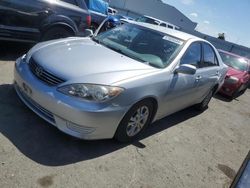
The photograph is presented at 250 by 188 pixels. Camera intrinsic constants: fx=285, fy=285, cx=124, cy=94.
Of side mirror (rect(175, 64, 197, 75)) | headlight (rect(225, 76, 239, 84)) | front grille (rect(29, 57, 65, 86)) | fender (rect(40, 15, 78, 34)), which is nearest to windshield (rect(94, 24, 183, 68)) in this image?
side mirror (rect(175, 64, 197, 75))

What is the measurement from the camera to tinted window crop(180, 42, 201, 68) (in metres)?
4.66

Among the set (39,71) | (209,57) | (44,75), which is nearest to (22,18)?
(39,71)

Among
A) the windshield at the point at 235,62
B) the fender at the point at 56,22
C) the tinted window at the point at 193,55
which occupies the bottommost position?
the windshield at the point at 235,62

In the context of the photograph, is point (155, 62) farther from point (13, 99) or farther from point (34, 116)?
point (13, 99)

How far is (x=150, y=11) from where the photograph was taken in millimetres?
44312

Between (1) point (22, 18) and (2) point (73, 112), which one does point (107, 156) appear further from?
(1) point (22, 18)

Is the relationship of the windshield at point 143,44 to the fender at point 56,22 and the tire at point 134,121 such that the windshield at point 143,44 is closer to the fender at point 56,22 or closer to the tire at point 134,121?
the tire at point 134,121

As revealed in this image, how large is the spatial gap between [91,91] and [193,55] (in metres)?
2.41

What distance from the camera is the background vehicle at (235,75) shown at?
8930 mm

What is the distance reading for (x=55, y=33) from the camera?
6.50 m

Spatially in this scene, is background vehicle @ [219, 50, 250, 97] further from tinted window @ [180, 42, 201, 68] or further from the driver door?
tinted window @ [180, 42, 201, 68]

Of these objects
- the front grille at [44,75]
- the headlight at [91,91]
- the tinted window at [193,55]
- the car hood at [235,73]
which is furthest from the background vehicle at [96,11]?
the headlight at [91,91]

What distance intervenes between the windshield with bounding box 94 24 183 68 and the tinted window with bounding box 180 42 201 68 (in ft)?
0.64

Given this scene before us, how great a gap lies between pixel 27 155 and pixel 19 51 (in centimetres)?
455
